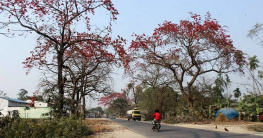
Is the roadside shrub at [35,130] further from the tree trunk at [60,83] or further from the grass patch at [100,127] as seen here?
the grass patch at [100,127]

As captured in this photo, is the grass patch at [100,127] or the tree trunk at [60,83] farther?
the grass patch at [100,127]

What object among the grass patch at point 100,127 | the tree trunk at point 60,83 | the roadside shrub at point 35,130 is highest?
the tree trunk at point 60,83

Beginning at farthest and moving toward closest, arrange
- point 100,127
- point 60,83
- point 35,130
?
point 100,127, point 60,83, point 35,130

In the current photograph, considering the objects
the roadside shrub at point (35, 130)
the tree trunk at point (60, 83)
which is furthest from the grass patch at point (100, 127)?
the roadside shrub at point (35, 130)

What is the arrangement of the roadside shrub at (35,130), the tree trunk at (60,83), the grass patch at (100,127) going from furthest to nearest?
the grass patch at (100,127) → the tree trunk at (60,83) → the roadside shrub at (35,130)

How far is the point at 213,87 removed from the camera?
33.4m

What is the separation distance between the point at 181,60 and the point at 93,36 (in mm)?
14630

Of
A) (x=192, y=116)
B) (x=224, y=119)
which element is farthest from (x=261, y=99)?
(x=192, y=116)

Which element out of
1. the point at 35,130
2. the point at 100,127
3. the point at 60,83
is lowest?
the point at 100,127

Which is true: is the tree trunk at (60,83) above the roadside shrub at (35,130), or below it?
above

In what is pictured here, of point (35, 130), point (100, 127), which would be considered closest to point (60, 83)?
point (35, 130)

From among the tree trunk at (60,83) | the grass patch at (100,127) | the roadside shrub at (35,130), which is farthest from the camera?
the grass patch at (100,127)

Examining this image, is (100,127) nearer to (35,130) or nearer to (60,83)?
(60,83)

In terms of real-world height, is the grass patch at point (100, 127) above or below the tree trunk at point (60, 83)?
below
